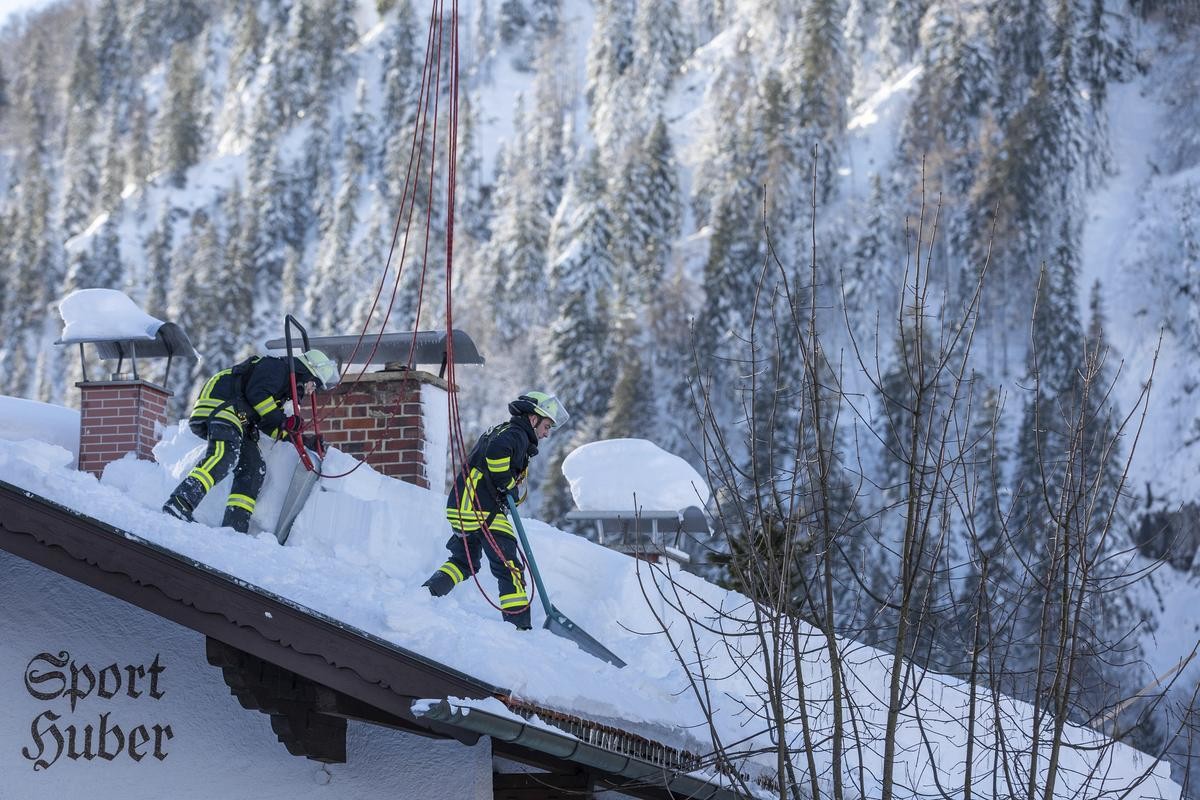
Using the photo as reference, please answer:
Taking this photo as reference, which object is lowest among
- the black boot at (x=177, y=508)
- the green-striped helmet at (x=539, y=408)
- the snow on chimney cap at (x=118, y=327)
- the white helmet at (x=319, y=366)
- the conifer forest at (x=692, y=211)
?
the black boot at (x=177, y=508)

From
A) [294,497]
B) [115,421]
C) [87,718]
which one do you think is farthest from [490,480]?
[87,718]

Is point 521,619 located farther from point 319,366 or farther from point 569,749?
point 569,749

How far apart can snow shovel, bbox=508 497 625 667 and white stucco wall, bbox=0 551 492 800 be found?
5.54ft

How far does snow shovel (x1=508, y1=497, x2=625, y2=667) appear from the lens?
7.55 meters

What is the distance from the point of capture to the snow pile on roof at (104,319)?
9227 mm

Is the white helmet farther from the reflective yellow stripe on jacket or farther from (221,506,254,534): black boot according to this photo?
(221,506,254,534): black boot

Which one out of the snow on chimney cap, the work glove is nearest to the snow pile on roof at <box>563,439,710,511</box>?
the work glove

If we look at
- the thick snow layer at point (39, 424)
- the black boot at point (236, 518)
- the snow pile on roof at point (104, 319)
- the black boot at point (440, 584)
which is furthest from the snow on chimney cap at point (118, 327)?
the black boot at point (440, 584)

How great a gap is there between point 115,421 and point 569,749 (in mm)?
4664

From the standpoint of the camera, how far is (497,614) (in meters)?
7.95

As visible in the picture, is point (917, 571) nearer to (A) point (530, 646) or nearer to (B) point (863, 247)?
(A) point (530, 646)

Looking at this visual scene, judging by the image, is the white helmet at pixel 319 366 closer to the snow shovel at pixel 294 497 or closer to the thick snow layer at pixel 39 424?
the snow shovel at pixel 294 497

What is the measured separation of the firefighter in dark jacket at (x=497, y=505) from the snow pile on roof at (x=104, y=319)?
252cm

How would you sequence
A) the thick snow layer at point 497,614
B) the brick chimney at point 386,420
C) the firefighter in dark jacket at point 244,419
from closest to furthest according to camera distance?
the thick snow layer at point 497,614 → the firefighter in dark jacket at point 244,419 → the brick chimney at point 386,420
